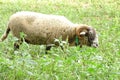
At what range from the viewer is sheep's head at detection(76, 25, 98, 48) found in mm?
7348

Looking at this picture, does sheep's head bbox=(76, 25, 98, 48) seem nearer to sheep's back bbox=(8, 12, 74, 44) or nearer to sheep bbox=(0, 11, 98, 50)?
sheep bbox=(0, 11, 98, 50)

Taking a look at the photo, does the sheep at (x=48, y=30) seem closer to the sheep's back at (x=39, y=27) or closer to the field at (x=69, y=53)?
the sheep's back at (x=39, y=27)

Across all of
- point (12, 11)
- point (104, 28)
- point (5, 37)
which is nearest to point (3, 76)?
point (5, 37)

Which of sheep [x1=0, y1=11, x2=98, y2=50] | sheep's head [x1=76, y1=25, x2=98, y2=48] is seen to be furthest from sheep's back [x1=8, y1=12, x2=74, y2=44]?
sheep's head [x1=76, y1=25, x2=98, y2=48]

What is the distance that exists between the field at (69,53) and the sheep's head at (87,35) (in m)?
0.14

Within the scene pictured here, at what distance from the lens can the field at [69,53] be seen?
15.5ft

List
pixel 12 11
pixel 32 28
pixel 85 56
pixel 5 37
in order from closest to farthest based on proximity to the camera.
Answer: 1. pixel 85 56
2. pixel 32 28
3. pixel 5 37
4. pixel 12 11

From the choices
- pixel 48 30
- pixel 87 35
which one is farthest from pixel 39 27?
pixel 87 35

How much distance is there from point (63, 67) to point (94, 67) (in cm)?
37

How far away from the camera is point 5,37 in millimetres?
7875

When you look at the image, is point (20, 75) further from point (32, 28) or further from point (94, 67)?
point (32, 28)

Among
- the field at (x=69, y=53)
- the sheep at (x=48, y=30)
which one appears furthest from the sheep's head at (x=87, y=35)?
the field at (x=69, y=53)

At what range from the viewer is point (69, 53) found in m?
5.55

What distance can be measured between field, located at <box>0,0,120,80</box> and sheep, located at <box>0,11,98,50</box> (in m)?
0.18
